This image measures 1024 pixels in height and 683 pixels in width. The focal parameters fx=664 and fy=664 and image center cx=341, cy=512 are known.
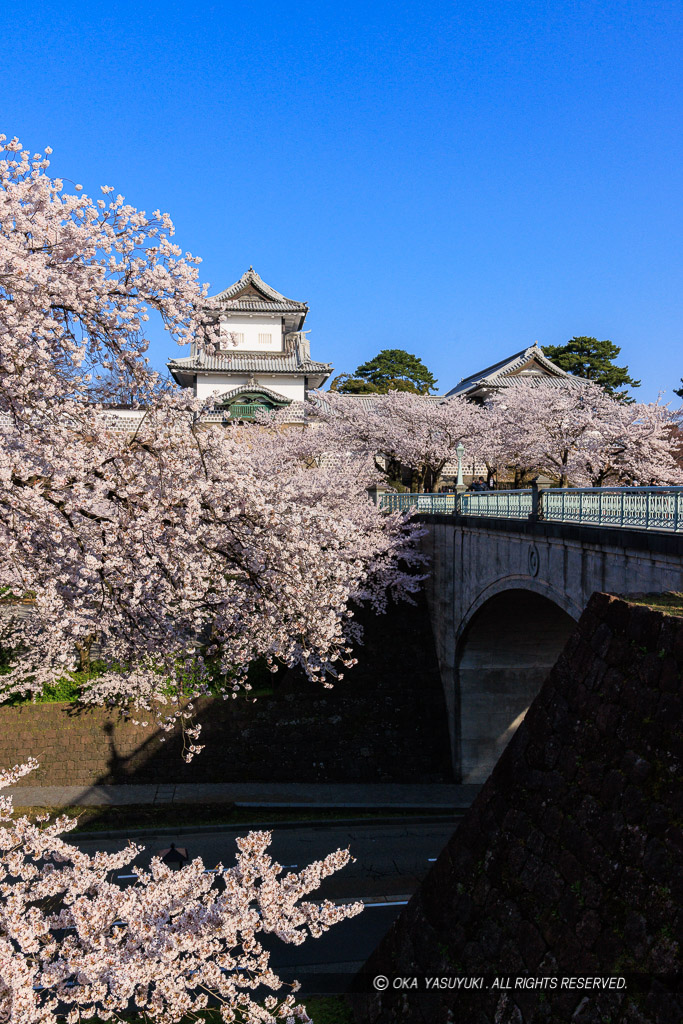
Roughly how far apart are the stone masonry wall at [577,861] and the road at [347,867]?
357 cm

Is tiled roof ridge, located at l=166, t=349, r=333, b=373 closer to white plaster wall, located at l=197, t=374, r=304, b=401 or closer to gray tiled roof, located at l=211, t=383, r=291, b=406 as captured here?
white plaster wall, located at l=197, t=374, r=304, b=401

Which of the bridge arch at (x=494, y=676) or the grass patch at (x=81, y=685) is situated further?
the grass patch at (x=81, y=685)


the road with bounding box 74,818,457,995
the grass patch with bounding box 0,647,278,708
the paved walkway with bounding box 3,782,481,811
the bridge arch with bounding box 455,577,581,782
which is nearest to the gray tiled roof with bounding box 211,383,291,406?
the grass patch with bounding box 0,647,278,708

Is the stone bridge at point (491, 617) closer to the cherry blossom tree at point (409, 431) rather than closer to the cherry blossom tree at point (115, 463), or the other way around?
the cherry blossom tree at point (115, 463)

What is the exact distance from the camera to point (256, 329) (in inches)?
1829

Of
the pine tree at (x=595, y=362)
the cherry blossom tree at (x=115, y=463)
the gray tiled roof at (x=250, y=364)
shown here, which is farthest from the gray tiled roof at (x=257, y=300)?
the cherry blossom tree at (x=115, y=463)

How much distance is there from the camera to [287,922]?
676cm

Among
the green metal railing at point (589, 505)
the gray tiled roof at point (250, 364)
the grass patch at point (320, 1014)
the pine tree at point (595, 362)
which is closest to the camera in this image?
the grass patch at point (320, 1014)

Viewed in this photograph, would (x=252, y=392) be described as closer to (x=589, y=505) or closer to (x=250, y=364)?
(x=250, y=364)

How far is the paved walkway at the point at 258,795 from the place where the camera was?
58.3ft

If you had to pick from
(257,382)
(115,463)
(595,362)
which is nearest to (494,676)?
(115,463)

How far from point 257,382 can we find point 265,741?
28542 millimetres

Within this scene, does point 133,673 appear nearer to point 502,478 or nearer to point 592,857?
point 592,857

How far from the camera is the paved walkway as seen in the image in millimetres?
17766
